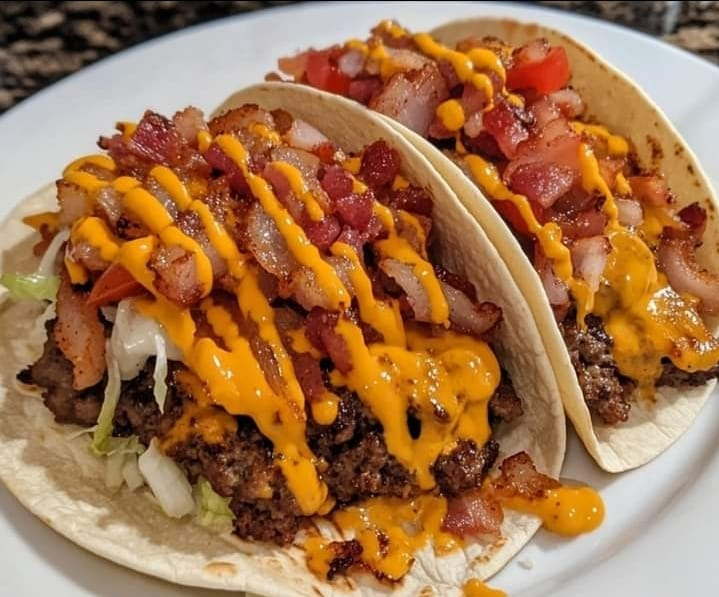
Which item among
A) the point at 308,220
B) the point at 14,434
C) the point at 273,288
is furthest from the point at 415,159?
the point at 14,434

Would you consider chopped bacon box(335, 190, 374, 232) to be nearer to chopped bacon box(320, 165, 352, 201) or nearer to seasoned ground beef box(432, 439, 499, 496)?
chopped bacon box(320, 165, 352, 201)

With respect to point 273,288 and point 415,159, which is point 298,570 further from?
point 415,159

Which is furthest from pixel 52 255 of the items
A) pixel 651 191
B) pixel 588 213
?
pixel 651 191

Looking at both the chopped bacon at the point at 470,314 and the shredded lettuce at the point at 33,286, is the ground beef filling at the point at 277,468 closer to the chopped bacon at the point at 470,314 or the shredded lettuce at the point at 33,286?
the chopped bacon at the point at 470,314

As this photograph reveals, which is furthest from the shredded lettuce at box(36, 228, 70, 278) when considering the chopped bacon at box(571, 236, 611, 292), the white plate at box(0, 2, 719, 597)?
the chopped bacon at box(571, 236, 611, 292)

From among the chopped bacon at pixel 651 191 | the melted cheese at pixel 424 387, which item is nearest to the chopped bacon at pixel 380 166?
the melted cheese at pixel 424 387
